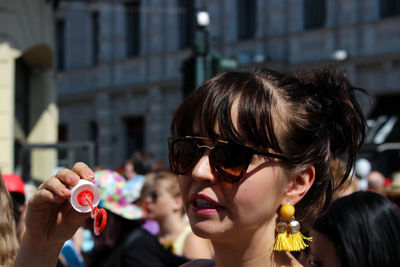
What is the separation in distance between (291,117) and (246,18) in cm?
1863

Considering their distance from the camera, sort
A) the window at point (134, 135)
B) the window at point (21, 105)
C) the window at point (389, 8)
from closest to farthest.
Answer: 1. the window at point (21, 105)
2. the window at point (389, 8)
3. the window at point (134, 135)

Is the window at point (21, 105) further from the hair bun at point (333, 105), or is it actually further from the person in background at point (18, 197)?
the hair bun at point (333, 105)

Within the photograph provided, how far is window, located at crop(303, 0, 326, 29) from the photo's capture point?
→ 18031mm

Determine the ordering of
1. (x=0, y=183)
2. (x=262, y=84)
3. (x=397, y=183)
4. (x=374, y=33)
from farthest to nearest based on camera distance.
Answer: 1. (x=374, y=33)
2. (x=397, y=183)
3. (x=0, y=183)
4. (x=262, y=84)

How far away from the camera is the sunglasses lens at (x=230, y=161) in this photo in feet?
5.76

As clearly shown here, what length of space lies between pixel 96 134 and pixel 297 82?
23421mm

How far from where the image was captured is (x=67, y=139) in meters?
25.7

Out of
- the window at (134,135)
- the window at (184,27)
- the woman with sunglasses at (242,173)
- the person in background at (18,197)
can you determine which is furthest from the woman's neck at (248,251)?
the window at (134,135)

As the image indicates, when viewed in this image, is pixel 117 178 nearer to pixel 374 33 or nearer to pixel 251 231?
pixel 251 231

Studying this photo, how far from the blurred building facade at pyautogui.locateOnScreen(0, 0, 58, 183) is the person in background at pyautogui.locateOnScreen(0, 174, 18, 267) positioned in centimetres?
475

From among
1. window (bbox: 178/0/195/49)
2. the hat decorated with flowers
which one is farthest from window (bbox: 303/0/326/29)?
the hat decorated with flowers

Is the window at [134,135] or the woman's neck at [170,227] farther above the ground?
the woman's neck at [170,227]

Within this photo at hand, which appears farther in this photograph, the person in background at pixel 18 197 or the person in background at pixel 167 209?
the person in background at pixel 167 209

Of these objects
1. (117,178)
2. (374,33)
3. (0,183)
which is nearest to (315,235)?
(0,183)
